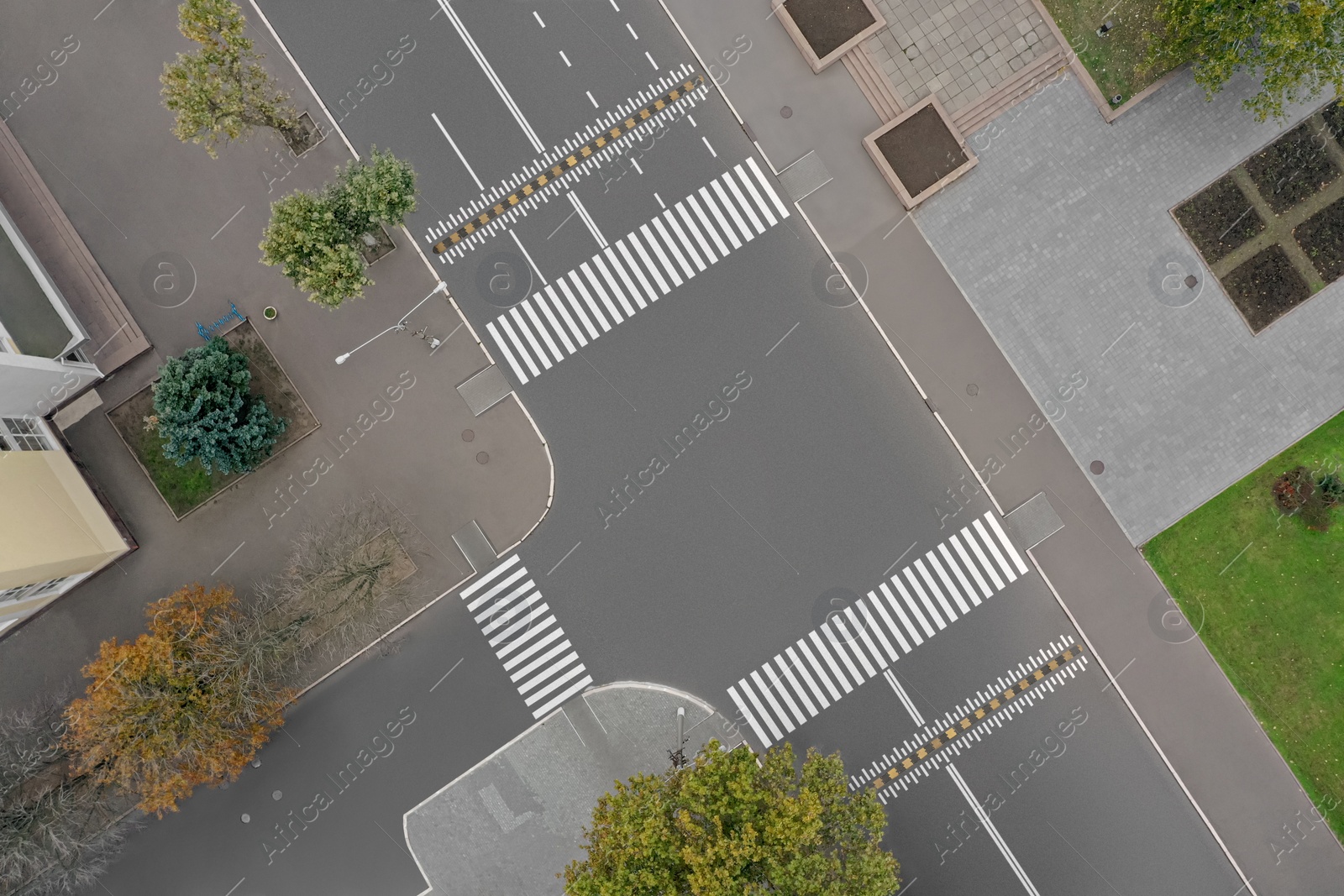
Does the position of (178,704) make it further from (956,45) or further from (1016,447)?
(956,45)

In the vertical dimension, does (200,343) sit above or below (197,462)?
above

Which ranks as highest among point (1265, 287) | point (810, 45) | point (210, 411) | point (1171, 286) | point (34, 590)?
point (210, 411)

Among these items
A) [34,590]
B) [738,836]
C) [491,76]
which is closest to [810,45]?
[491,76]

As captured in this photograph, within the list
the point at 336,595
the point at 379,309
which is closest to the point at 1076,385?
the point at 379,309

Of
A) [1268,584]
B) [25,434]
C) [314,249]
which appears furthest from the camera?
[1268,584]

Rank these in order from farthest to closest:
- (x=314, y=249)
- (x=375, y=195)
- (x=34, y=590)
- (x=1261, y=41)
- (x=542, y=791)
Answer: (x=542, y=791)
(x=34, y=590)
(x=1261, y=41)
(x=314, y=249)
(x=375, y=195)

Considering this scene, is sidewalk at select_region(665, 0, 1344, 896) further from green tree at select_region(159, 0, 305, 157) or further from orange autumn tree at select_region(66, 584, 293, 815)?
orange autumn tree at select_region(66, 584, 293, 815)

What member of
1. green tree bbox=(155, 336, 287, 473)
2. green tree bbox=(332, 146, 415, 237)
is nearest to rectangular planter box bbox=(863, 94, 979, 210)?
green tree bbox=(332, 146, 415, 237)
